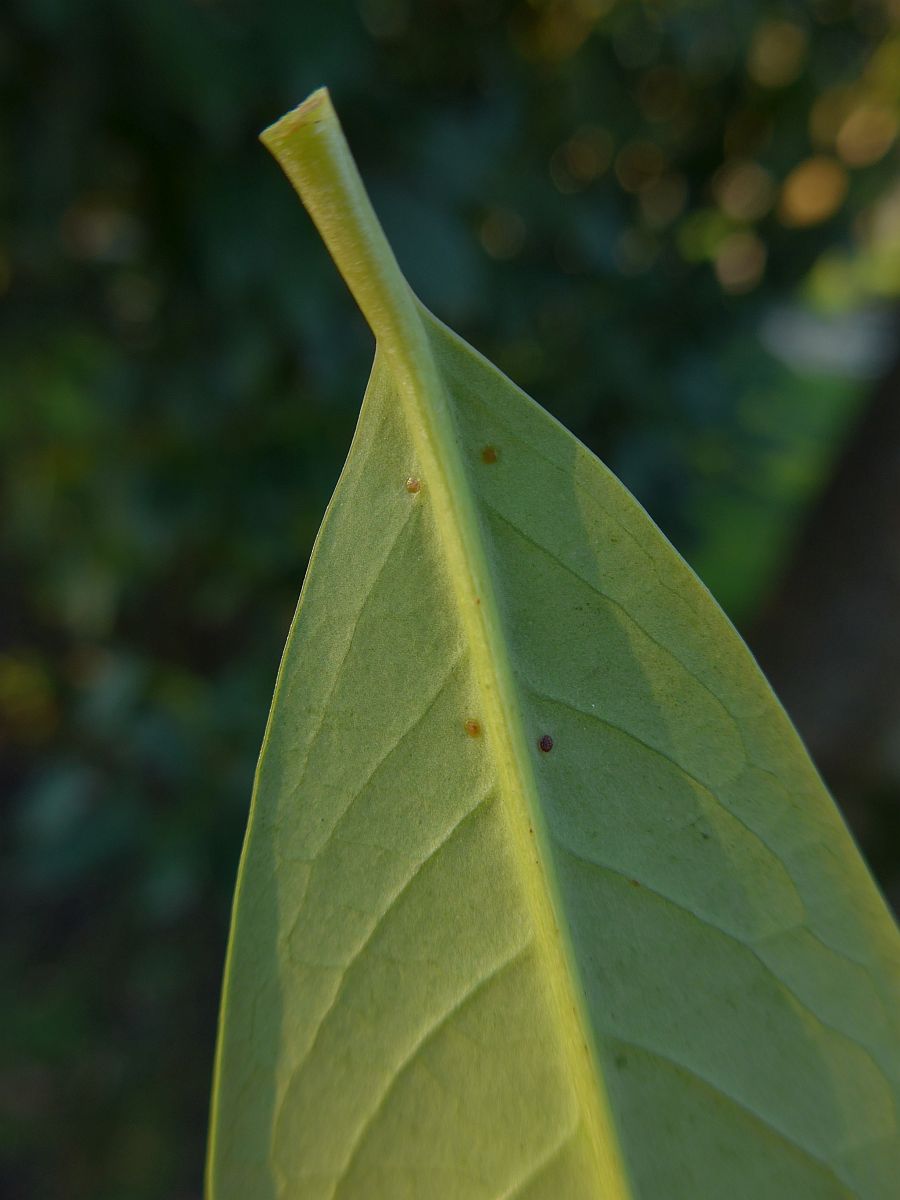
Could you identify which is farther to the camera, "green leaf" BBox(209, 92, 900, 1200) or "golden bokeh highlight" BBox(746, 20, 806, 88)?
"golden bokeh highlight" BBox(746, 20, 806, 88)

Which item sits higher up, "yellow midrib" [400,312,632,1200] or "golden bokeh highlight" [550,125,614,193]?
"golden bokeh highlight" [550,125,614,193]

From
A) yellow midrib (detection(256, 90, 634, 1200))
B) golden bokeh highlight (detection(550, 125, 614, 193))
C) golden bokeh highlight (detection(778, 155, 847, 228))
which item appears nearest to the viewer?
yellow midrib (detection(256, 90, 634, 1200))

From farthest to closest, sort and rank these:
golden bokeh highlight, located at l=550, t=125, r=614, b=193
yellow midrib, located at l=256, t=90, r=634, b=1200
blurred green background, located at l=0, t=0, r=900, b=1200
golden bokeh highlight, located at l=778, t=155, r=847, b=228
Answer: golden bokeh highlight, located at l=778, t=155, r=847, b=228 → golden bokeh highlight, located at l=550, t=125, r=614, b=193 → blurred green background, located at l=0, t=0, r=900, b=1200 → yellow midrib, located at l=256, t=90, r=634, b=1200

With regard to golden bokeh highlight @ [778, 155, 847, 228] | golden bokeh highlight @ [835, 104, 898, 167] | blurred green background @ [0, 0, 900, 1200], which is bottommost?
blurred green background @ [0, 0, 900, 1200]

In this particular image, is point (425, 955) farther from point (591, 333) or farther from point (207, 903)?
point (207, 903)

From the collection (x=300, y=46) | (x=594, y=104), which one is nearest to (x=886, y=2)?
(x=594, y=104)

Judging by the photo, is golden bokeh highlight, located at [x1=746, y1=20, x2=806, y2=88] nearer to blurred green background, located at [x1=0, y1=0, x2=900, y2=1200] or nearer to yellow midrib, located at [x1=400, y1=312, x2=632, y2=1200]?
blurred green background, located at [x1=0, y1=0, x2=900, y2=1200]

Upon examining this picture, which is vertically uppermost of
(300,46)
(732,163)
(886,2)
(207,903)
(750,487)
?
(886,2)

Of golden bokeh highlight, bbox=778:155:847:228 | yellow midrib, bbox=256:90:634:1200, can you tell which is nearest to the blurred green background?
golden bokeh highlight, bbox=778:155:847:228
